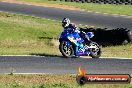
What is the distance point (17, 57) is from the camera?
1803 centimetres

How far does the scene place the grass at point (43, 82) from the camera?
1284cm

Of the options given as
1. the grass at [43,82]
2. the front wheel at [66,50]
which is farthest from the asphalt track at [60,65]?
the grass at [43,82]

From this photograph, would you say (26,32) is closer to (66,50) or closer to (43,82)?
(66,50)

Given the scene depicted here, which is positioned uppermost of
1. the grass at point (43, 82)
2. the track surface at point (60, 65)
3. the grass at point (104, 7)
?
the grass at point (43, 82)

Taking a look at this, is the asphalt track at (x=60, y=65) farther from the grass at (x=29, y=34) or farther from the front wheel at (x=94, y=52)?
the grass at (x=29, y=34)

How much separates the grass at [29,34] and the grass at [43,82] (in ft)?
25.3

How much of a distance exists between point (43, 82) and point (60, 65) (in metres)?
2.86

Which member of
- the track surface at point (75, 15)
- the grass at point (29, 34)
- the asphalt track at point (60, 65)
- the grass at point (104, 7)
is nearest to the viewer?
the asphalt track at point (60, 65)

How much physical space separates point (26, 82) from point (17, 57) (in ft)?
14.2

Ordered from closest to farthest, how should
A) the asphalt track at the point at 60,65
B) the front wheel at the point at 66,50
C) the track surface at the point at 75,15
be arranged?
the asphalt track at the point at 60,65, the front wheel at the point at 66,50, the track surface at the point at 75,15

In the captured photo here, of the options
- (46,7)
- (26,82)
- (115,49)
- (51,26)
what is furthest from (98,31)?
(46,7)

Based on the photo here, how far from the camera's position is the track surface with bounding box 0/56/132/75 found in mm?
15883

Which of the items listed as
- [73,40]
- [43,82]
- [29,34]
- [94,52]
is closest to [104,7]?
[29,34]

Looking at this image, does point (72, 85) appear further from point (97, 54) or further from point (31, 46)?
point (31, 46)
